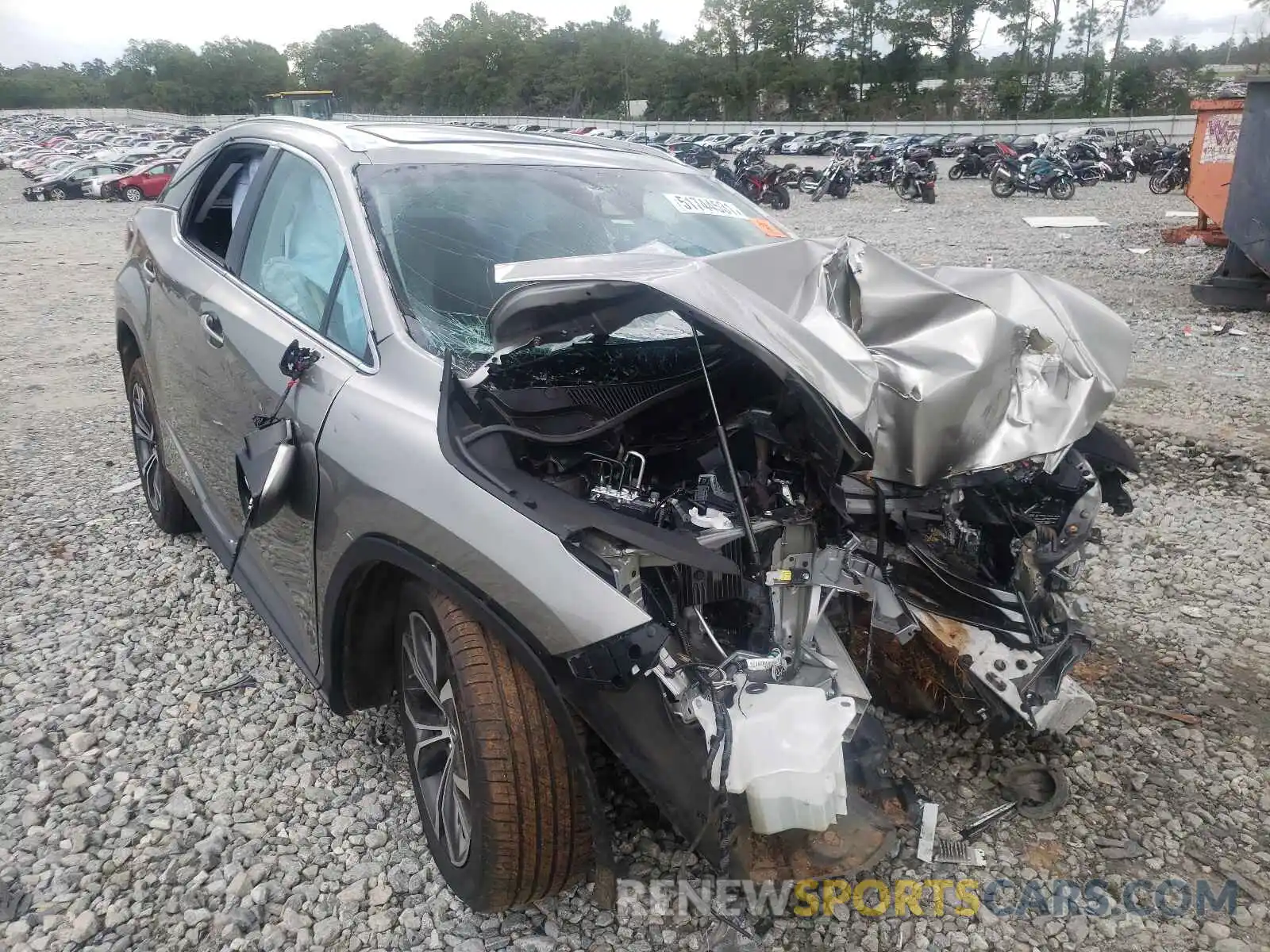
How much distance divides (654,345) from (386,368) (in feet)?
2.40

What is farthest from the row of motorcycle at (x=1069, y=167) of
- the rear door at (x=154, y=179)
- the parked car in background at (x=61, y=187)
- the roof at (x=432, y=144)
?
the parked car in background at (x=61, y=187)

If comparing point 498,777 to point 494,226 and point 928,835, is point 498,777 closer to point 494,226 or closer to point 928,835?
point 928,835

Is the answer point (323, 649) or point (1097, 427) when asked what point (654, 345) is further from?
point (1097, 427)

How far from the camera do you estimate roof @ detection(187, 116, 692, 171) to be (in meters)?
2.92

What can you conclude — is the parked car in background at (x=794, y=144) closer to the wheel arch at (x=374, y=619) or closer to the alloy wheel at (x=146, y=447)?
the alloy wheel at (x=146, y=447)

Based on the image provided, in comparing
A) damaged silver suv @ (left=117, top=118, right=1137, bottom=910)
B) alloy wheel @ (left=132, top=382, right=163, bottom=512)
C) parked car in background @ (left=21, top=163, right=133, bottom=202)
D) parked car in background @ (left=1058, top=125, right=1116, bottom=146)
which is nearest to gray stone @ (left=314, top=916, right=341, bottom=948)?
damaged silver suv @ (left=117, top=118, right=1137, bottom=910)

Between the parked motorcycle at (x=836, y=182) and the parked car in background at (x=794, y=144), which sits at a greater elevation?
the parked car in background at (x=794, y=144)

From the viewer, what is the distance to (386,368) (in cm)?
225

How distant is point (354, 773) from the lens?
8.84 feet

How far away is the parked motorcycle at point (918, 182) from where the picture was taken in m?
21.0

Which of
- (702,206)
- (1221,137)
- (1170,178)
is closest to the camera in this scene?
(702,206)

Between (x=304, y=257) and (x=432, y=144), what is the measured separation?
600 mm

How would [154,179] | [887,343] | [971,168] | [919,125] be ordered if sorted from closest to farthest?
[887,343] < [971,168] < [154,179] < [919,125]

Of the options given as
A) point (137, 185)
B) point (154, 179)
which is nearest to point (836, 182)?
point (154, 179)
